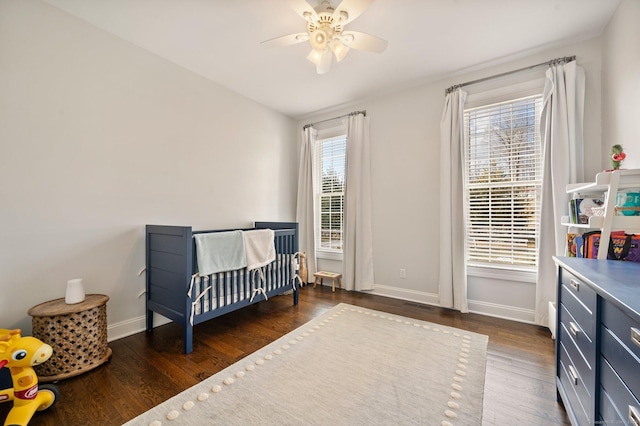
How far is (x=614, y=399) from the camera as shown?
0.79m

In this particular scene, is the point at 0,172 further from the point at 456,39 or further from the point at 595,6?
the point at 595,6

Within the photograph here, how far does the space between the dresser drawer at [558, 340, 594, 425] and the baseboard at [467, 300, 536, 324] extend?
1202mm

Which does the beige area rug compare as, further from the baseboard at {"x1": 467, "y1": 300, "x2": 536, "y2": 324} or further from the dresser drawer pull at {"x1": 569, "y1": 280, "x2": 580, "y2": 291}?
the dresser drawer pull at {"x1": 569, "y1": 280, "x2": 580, "y2": 291}

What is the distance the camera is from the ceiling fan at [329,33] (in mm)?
1609

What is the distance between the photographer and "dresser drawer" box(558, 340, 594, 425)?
3.25 feet

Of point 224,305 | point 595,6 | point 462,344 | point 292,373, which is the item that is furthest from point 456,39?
point 224,305

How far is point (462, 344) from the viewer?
6.55ft

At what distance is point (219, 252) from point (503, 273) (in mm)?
2677

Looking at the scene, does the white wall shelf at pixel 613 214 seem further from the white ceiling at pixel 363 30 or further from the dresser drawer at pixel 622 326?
the white ceiling at pixel 363 30

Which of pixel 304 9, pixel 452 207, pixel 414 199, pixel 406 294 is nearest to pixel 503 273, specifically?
pixel 452 207

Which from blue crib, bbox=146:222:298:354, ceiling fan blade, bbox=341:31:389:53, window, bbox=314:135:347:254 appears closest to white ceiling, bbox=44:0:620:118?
ceiling fan blade, bbox=341:31:389:53

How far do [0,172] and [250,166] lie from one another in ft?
6.88

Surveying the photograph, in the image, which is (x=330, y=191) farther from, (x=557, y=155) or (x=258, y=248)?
(x=557, y=155)

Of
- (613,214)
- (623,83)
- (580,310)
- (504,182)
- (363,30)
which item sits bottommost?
(580,310)
